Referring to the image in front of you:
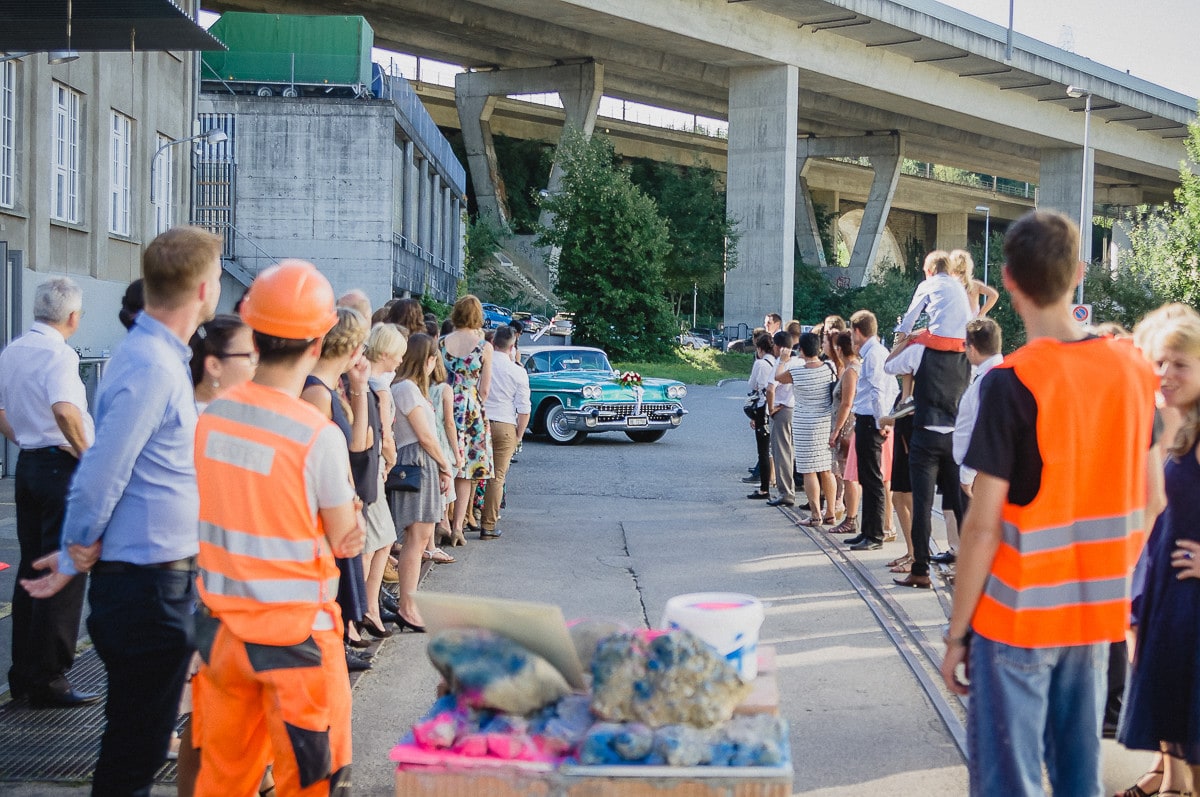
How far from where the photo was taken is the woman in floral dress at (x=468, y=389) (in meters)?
10.1

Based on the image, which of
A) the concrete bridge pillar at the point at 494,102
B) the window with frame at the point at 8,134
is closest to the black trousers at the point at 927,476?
the window with frame at the point at 8,134

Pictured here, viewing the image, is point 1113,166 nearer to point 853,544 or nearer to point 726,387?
point 726,387

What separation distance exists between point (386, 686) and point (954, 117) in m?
52.8

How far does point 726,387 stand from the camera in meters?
39.5

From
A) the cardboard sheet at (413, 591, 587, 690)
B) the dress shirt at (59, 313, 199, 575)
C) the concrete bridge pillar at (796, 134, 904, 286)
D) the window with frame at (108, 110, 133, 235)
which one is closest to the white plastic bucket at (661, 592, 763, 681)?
the cardboard sheet at (413, 591, 587, 690)

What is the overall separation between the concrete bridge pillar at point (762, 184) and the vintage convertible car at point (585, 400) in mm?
29360

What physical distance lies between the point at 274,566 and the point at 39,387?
2.98m

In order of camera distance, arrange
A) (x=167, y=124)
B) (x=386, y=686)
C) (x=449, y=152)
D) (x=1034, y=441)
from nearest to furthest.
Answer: (x=1034, y=441) < (x=386, y=686) < (x=167, y=124) < (x=449, y=152)

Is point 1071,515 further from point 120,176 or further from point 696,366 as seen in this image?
point 696,366

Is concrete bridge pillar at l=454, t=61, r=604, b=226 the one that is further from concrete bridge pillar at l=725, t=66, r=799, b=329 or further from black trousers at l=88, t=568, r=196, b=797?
black trousers at l=88, t=568, r=196, b=797

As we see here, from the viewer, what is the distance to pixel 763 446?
554 inches

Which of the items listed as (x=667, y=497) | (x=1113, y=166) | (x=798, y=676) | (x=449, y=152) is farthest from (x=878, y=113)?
(x=798, y=676)

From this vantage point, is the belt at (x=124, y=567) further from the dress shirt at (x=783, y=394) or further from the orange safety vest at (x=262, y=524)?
the dress shirt at (x=783, y=394)

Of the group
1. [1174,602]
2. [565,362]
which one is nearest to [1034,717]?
[1174,602]
